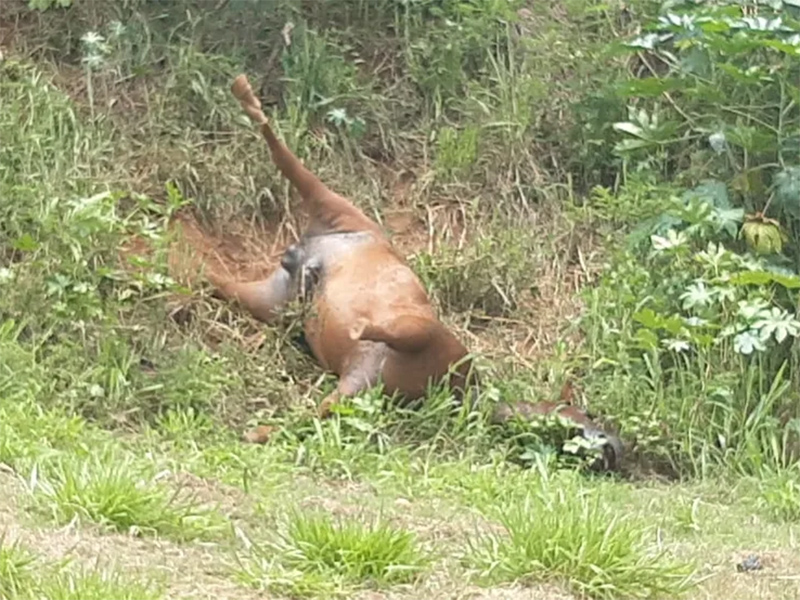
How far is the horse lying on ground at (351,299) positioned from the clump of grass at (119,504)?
1482mm

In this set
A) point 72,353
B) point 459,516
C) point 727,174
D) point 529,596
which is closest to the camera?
point 529,596

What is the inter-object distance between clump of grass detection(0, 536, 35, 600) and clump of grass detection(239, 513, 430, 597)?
0.46m

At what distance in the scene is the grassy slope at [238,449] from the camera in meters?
3.09

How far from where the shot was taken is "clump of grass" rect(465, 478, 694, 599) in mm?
3092

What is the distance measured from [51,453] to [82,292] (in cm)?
137

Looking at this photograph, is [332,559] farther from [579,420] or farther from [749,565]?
[579,420]

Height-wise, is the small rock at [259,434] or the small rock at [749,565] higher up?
the small rock at [749,565]

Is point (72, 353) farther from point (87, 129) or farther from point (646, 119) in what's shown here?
point (646, 119)

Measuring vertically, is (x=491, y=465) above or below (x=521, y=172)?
below

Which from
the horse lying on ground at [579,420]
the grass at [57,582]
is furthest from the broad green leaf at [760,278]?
the grass at [57,582]

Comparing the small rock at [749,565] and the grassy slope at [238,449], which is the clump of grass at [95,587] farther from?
the small rock at [749,565]

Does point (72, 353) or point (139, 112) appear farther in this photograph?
point (139, 112)

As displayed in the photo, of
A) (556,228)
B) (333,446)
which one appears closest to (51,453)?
(333,446)

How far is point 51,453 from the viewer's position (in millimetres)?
3795
